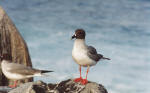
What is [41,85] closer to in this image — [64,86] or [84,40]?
[64,86]

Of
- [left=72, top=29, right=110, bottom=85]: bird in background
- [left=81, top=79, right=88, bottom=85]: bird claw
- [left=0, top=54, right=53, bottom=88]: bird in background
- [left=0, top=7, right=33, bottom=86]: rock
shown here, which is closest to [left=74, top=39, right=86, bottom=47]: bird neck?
[left=72, top=29, right=110, bottom=85]: bird in background

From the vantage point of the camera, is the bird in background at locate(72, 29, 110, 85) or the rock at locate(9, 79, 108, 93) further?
the bird in background at locate(72, 29, 110, 85)

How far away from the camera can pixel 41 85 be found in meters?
→ 7.84

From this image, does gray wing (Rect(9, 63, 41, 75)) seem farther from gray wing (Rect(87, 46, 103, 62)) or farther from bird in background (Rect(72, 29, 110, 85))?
gray wing (Rect(87, 46, 103, 62))

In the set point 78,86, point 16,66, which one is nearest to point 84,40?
point 78,86

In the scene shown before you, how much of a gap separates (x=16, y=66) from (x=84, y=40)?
271 cm

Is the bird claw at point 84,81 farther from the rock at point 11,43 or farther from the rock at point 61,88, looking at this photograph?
the rock at point 11,43

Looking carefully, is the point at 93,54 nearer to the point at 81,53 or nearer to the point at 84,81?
the point at 81,53

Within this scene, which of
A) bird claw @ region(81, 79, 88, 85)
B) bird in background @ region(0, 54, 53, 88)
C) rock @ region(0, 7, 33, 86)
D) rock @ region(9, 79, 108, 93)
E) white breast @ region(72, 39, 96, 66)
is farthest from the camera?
rock @ region(0, 7, 33, 86)

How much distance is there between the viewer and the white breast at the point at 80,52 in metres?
8.23

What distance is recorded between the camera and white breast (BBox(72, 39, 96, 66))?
27.0 ft

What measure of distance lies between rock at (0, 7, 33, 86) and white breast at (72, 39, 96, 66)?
5.23 m

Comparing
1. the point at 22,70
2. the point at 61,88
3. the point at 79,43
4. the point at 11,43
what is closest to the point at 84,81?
the point at 61,88

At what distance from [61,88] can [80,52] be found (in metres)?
1.09
